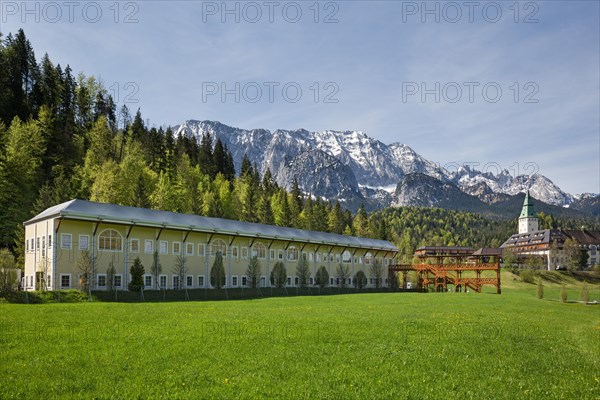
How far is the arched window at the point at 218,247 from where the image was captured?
61216mm

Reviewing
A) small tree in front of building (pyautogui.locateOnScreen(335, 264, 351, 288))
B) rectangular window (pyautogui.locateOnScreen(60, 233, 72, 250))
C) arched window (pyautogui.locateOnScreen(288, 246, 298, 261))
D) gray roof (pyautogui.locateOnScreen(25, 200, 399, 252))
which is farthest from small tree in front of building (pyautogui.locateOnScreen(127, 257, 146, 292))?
small tree in front of building (pyautogui.locateOnScreen(335, 264, 351, 288))

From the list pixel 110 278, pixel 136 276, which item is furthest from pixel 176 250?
pixel 110 278

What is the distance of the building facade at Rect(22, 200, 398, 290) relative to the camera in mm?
46875

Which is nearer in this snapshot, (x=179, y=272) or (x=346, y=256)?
(x=179, y=272)

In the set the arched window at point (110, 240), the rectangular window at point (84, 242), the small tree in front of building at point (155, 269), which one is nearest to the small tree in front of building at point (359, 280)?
the small tree in front of building at point (155, 269)

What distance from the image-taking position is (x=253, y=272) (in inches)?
2537

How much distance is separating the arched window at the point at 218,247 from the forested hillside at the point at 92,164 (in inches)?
831

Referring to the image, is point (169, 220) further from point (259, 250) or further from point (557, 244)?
point (557, 244)

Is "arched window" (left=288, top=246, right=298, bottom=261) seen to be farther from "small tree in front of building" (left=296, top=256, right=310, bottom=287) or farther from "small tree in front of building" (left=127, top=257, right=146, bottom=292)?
"small tree in front of building" (left=127, top=257, right=146, bottom=292)

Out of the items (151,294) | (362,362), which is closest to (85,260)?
(151,294)

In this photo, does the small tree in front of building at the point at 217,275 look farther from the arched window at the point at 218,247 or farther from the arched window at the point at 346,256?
the arched window at the point at 346,256

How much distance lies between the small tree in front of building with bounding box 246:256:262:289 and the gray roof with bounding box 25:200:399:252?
11.6ft

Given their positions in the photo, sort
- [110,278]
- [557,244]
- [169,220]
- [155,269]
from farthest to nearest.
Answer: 1. [557,244]
2. [169,220]
3. [155,269]
4. [110,278]

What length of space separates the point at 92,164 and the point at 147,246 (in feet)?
135
